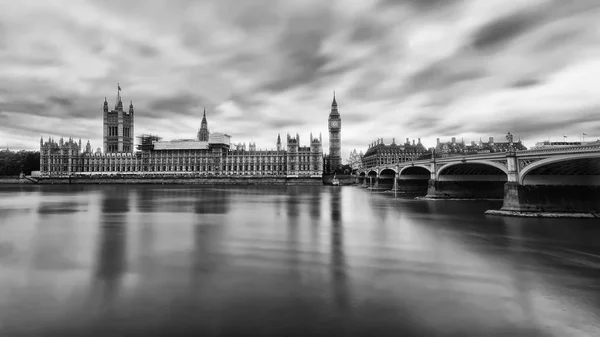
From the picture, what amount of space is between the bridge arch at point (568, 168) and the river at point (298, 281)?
591 cm

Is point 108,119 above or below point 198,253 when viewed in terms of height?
above

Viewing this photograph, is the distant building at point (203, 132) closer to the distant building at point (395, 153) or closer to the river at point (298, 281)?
the distant building at point (395, 153)

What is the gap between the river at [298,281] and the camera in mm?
9969

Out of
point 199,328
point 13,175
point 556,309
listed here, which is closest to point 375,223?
point 556,309

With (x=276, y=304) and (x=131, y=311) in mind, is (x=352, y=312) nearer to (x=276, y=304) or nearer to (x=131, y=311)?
(x=276, y=304)

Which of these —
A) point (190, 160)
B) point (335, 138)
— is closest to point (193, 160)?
point (190, 160)

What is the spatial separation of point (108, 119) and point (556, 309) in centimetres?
18759

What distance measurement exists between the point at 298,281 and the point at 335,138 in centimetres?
17423

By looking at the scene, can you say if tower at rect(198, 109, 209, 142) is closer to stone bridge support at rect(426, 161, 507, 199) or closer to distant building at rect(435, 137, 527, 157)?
distant building at rect(435, 137, 527, 157)

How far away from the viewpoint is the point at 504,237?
24141 mm

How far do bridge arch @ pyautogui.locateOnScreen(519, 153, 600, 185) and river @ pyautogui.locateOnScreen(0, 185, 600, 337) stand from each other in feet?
19.4

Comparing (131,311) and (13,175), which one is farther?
(13,175)

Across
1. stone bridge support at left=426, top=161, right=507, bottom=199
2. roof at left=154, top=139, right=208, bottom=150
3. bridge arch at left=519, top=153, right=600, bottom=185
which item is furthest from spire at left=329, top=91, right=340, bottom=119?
bridge arch at left=519, top=153, right=600, bottom=185

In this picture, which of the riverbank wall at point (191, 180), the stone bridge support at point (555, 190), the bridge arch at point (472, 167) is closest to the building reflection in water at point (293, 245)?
the stone bridge support at point (555, 190)
